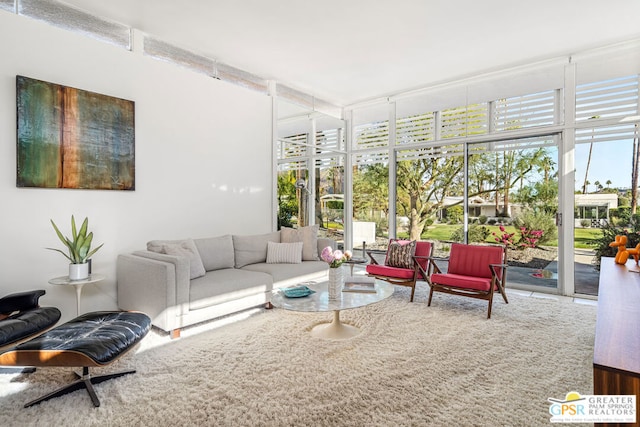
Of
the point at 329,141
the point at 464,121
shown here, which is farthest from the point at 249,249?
the point at 464,121

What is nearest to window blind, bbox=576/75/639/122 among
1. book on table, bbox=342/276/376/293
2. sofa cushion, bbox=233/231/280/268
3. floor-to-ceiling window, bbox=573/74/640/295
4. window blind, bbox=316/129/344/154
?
floor-to-ceiling window, bbox=573/74/640/295

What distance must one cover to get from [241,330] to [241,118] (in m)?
3.16

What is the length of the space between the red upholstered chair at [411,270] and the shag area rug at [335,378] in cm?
78

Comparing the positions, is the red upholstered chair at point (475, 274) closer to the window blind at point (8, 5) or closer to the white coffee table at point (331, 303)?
the white coffee table at point (331, 303)

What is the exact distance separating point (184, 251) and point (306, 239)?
1.81 metres

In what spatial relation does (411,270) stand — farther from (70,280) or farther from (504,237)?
(70,280)

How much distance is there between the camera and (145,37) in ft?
13.4

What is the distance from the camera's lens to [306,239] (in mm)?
5023

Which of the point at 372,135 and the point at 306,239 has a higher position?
the point at 372,135

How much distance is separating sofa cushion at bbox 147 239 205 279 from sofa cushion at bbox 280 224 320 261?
4.78 feet

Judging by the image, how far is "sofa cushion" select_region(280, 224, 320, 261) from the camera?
4.98 m

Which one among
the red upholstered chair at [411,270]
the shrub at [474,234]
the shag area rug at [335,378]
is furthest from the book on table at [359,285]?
the shrub at [474,234]

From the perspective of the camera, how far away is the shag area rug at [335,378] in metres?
2.00

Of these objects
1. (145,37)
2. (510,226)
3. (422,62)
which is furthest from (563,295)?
(145,37)
